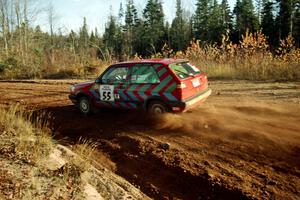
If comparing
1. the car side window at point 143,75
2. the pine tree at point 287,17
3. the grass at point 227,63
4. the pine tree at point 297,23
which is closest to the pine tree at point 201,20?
the pine tree at point 287,17

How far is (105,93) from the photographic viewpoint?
28.6ft

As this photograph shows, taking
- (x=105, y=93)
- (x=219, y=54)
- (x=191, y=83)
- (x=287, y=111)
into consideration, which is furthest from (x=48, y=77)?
Answer: (x=287, y=111)

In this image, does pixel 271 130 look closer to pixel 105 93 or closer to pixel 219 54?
pixel 105 93

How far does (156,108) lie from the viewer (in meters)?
7.80

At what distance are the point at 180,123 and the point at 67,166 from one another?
11.6 feet

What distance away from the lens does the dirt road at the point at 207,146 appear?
4.75 meters

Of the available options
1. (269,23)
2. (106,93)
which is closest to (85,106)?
(106,93)

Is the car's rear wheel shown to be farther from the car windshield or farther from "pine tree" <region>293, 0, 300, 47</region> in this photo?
"pine tree" <region>293, 0, 300, 47</region>

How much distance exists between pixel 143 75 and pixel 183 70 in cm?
106

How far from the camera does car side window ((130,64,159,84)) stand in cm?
783

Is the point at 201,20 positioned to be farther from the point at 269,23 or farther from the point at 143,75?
the point at 143,75

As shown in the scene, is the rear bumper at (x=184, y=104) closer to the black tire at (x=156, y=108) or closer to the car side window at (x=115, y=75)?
the black tire at (x=156, y=108)

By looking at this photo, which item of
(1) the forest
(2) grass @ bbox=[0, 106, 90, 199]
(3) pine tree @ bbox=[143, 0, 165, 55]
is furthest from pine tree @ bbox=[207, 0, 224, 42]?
(2) grass @ bbox=[0, 106, 90, 199]

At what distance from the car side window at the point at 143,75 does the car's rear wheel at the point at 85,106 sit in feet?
6.06
